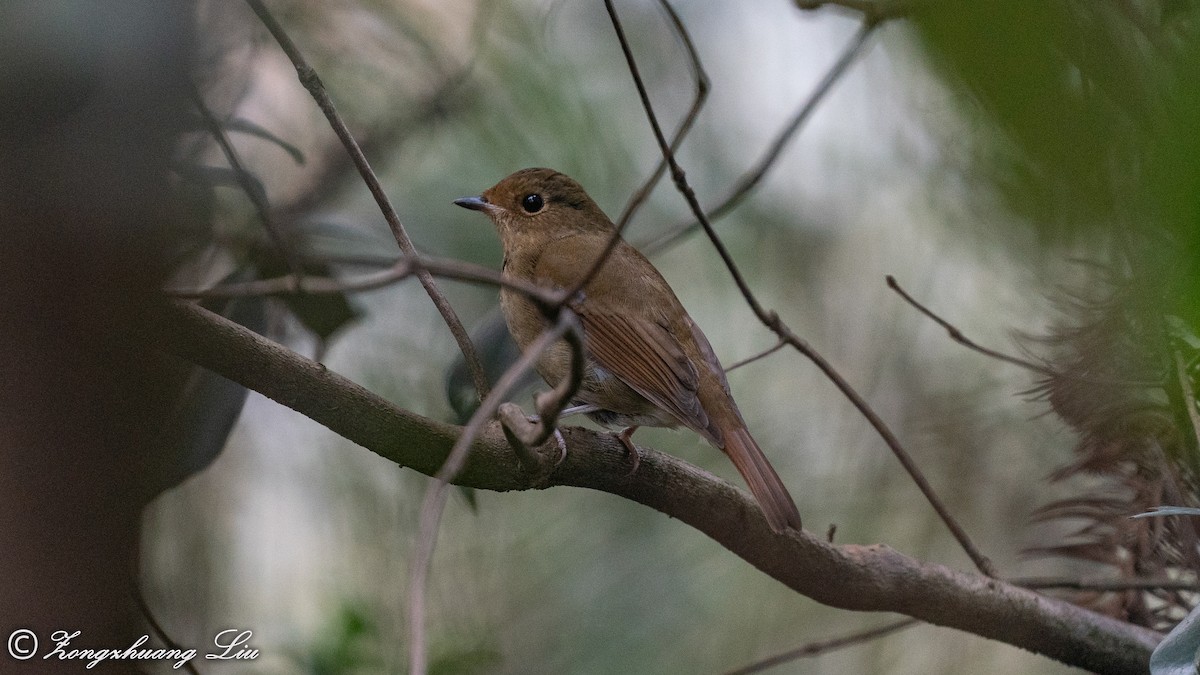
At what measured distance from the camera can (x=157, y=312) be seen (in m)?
1.55

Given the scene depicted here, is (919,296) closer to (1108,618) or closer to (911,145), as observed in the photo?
(911,145)

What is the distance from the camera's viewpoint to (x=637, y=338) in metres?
3.17

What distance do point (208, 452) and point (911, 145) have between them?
118 inches

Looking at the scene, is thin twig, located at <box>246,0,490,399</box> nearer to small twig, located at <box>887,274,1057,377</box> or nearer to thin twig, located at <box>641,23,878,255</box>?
thin twig, located at <box>641,23,878,255</box>

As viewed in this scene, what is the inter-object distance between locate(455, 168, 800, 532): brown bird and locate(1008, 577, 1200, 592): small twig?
0.81 metres

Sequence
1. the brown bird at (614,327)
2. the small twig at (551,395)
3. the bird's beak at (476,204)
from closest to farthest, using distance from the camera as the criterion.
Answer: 1. the small twig at (551,395)
2. the brown bird at (614,327)
3. the bird's beak at (476,204)

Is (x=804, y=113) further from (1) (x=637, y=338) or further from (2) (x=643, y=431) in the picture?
(2) (x=643, y=431)

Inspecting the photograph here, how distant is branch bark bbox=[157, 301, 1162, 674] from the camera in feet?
6.75

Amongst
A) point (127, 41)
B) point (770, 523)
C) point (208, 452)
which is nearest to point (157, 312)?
point (127, 41)

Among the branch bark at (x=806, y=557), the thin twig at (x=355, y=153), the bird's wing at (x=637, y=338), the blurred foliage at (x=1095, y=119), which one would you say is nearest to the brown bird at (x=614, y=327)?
the bird's wing at (x=637, y=338)

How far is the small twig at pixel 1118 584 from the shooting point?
7.98ft

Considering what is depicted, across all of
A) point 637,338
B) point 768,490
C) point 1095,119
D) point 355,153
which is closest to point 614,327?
point 637,338

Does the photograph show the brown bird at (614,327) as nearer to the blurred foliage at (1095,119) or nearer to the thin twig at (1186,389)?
the thin twig at (1186,389)

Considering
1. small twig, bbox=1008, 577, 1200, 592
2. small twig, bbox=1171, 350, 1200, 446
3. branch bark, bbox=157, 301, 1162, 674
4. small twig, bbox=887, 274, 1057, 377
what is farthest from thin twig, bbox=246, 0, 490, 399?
small twig, bbox=1008, 577, 1200, 592
